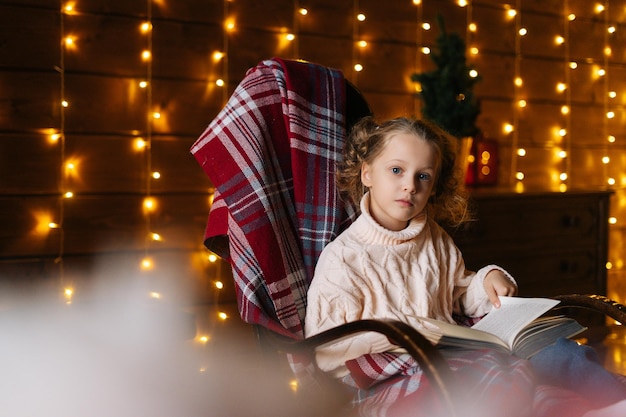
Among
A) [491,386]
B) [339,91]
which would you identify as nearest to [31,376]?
[339,91]

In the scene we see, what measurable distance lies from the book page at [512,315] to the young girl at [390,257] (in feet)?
0.19

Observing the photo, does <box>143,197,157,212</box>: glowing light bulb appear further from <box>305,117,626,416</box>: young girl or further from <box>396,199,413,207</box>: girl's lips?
<box>396,199,413,207</box>: girl's lips

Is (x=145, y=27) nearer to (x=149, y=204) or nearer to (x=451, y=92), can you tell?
(x=149, y=204)

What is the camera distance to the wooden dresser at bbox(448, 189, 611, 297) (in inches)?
119

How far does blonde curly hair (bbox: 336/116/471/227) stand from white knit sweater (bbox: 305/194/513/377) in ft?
0.26

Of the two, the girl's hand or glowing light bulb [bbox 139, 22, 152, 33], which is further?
glowing light bulb [bbox 139, 22, 152, 33]

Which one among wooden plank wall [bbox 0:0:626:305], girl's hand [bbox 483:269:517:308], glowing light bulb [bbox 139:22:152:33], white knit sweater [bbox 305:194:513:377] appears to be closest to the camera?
white knit sweater [bbox 305:194:513:377]

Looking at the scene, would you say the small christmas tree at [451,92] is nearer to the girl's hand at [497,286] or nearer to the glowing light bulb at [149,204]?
the glowing light bulb at [149,204]

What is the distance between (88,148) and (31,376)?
3.15 feet

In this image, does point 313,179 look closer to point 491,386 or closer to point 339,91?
point 339,91

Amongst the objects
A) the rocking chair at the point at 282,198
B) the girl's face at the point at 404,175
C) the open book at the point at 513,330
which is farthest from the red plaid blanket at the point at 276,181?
the open book at the point at 513,330

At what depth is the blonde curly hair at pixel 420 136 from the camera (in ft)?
5.62

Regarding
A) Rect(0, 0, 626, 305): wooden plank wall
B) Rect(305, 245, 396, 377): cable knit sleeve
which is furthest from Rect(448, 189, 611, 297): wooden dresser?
Rect(305, 245, 396, 377): cable knit sleeve

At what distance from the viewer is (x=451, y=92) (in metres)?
3.09
